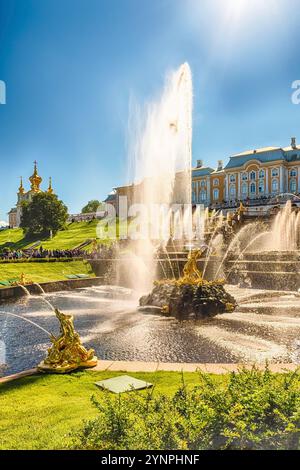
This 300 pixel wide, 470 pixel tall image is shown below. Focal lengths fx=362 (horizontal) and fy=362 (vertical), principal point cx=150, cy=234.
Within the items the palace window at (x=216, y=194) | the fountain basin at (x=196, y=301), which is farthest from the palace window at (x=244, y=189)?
the fountain basin at (x=196, y=301)

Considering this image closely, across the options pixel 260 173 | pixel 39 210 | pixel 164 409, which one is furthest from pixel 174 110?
A: pixel 260 173

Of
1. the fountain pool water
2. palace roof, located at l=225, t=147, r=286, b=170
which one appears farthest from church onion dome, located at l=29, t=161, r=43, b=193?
the fountain pool water

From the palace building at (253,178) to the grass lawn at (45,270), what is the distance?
35.6 metres

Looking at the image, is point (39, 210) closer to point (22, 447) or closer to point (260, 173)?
point (260, 173)

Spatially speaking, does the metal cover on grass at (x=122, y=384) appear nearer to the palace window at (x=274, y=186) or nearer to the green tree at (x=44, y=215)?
the green tree at (x=44, y=215)

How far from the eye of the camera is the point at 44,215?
61.8m

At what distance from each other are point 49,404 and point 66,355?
72.5 inches

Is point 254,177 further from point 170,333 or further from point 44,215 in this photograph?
point 170,333

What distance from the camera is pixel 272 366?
704cm

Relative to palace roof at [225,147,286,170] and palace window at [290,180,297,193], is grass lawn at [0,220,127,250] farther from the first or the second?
palace window at [290,180,297,193]

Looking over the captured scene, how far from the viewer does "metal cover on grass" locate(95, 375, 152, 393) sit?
5.93 metres

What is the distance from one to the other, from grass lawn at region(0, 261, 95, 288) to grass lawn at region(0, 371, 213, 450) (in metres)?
20.2

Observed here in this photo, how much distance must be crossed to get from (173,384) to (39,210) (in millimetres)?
59267
